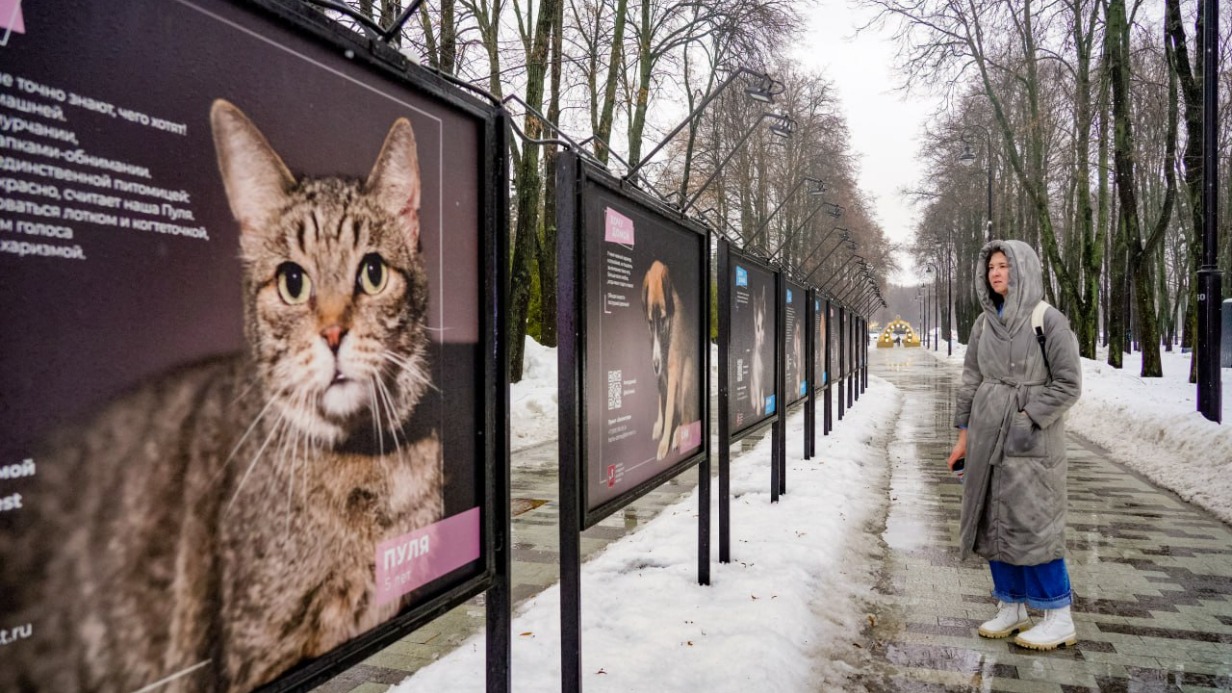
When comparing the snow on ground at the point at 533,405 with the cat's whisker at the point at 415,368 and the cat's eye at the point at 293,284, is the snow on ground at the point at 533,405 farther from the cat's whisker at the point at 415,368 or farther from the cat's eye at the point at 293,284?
the cat's eye at the point at 293,284

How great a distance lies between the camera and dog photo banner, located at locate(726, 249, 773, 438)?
Result: 19.1 feet

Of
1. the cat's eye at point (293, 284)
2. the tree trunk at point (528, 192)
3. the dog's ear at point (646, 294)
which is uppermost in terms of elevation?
the tree trunk at point (528, 192)

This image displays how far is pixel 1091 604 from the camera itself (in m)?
4.64

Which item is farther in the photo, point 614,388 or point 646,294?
point 646,294

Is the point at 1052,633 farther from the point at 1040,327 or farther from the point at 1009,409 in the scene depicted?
the point at 1040,327

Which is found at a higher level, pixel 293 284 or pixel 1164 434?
pixel 293 284

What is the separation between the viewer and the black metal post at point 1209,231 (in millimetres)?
10320

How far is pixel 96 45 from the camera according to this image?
1.22 metres

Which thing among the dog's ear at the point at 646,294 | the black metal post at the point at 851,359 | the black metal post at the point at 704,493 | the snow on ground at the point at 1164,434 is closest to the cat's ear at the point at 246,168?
the dog's ear at the point at 646,294

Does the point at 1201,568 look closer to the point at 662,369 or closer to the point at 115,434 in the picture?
the point at 662,369

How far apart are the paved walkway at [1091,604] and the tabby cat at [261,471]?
2.67m

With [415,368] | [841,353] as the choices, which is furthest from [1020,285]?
[841,353]

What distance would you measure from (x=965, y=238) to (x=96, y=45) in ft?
159

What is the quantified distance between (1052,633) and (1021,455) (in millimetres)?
900
